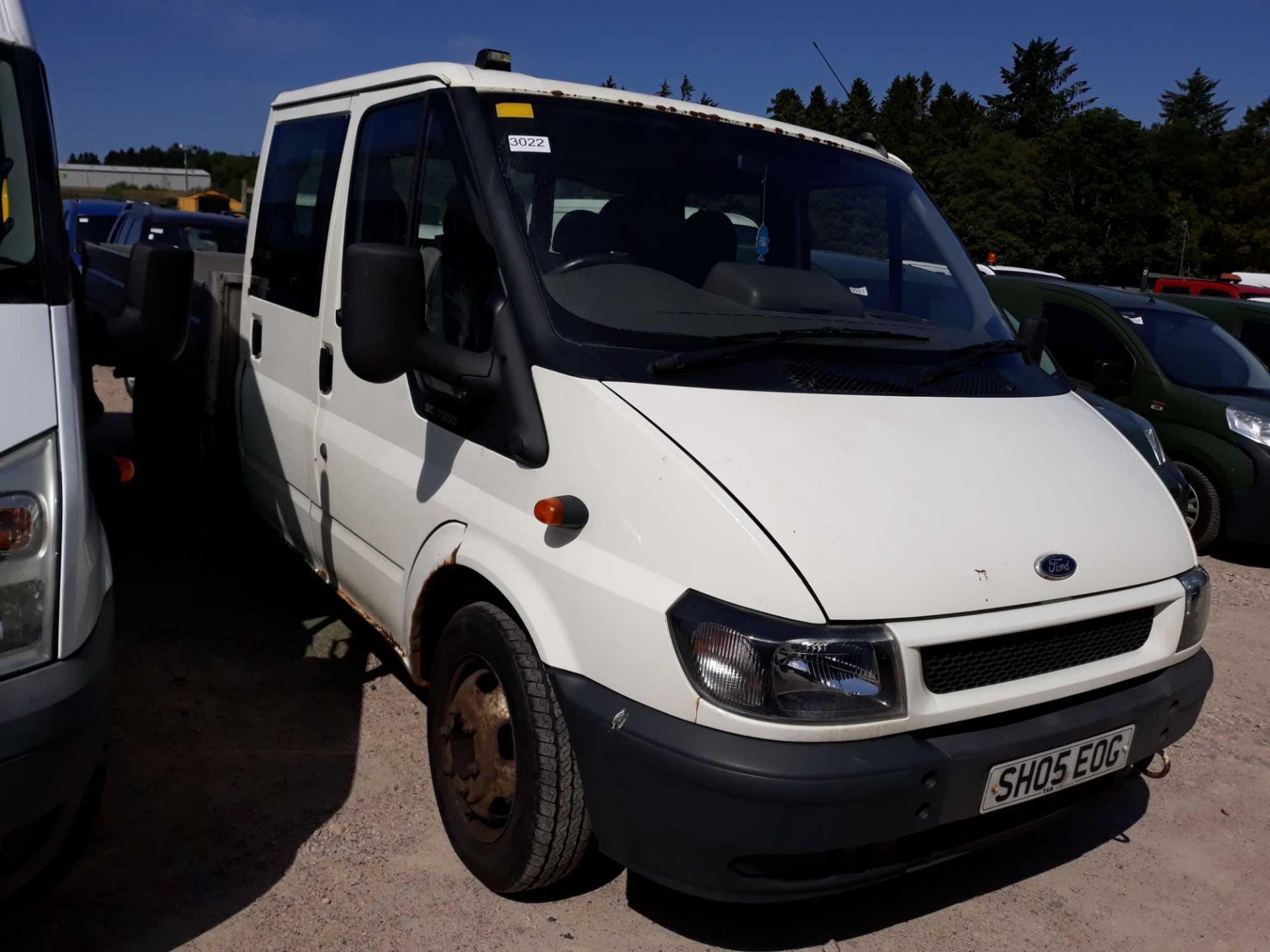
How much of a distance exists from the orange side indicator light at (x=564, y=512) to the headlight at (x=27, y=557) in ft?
3.54

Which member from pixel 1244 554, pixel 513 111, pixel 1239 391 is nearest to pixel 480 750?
pixel 513 111

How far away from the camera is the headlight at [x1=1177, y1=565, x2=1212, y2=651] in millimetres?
3057

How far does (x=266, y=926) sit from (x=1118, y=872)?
252 centimetres

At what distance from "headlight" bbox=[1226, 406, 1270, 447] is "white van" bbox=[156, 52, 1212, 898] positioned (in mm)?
4673

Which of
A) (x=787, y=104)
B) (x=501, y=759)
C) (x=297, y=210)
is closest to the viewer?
(x=501, y=759)

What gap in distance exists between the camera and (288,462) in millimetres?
4438

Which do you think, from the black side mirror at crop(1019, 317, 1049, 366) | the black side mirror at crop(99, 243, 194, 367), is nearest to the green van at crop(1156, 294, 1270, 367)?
the black side mirror at crop(1019, 317, 1049, 366)

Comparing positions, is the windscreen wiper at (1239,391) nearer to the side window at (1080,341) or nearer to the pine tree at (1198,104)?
the side window at (1080,341)

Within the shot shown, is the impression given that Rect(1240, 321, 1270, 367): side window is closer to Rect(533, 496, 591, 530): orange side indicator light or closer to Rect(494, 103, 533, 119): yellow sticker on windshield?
Rect(494, 103, 533, 119): yellow sticker on windshield


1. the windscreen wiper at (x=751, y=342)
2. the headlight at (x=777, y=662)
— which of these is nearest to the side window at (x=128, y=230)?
the windscreen wiper at (x=751, y=342)

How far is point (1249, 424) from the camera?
7.69m

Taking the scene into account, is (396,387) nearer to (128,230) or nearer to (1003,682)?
(1003,682)

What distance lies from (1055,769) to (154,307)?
2.72 metres

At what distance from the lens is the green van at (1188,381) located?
761cm
